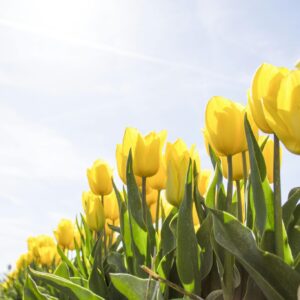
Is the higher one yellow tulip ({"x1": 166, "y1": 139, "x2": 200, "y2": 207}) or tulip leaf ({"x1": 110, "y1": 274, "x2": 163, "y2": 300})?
yellow tulip ({"x1": 166, "y1": 139, "x2": 200, "y2": 207})

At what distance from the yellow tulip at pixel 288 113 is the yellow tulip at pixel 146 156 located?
2.27 feet

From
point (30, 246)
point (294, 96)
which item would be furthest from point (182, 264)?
point (30, 246)

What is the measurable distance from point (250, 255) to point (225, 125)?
1.50ft

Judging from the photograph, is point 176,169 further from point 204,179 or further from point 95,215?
point 95,215

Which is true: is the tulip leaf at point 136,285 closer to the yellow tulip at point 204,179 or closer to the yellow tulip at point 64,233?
the yellow tulip at point 204,179

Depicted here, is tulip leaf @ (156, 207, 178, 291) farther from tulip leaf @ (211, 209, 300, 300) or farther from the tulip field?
tulip leaf @ (211, 209, 300, 300)

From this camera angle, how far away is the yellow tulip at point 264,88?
1.21 meters

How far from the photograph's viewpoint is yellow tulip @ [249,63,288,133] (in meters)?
1.21

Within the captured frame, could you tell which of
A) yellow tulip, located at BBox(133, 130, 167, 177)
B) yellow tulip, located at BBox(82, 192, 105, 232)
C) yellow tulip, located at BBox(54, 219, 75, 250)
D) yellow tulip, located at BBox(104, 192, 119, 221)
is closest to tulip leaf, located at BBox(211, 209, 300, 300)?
yellow tulip, located at BBox(133, 130, 167, 177)

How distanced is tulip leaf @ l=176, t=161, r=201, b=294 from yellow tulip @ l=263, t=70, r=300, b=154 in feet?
0.78

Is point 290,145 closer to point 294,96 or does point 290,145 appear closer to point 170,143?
point 294,96

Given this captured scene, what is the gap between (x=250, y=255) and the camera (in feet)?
3.60

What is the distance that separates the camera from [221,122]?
1452 millimetres

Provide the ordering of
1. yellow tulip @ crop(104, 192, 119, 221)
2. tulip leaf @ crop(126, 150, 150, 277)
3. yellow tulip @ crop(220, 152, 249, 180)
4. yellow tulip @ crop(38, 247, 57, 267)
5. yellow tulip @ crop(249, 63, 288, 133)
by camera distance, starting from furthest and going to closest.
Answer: yellow tulip @ crop(38, 247, 57, 267)
yellow tulip @ crop(104, 192, 119, 221)
yellow tulip @ crop(220, 152, 249, 180)
tulip leaf @ crop(126, 150, 150, 277)
yellow tulip @ crop(249, 63, 288, 133)
